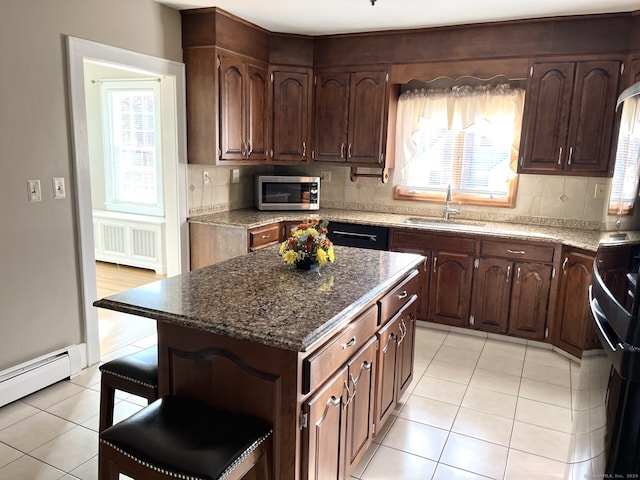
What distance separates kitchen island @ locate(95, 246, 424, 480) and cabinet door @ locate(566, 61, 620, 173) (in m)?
2.20

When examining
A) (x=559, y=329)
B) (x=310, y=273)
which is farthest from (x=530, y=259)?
(x=310, y=273)

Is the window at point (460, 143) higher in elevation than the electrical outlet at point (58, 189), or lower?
higher

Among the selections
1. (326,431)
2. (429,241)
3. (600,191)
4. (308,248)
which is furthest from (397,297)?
(600,191)

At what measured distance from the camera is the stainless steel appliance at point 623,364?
1.10 meters

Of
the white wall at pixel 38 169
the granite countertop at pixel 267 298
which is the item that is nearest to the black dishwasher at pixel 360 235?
the granite countertop at pixel 267 298

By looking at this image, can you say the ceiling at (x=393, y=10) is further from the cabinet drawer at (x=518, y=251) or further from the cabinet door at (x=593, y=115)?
the cabinet drawer at (x=518, y=251)

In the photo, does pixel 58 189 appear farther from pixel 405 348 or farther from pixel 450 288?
pixel 450 288

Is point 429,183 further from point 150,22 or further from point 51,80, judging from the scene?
point 51,80

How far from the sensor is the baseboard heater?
270cm

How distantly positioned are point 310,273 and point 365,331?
419 millimetres

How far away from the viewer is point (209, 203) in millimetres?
4297

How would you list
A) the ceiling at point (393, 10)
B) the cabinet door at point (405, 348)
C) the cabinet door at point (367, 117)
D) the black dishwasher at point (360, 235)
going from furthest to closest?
the cabinet door at point (367, 117)
the black dishwasher at point (360, 235)
the ceiling at point (393, 10)
the cabinet door at point (405, 348)

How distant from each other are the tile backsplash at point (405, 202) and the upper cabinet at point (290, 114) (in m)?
0.48

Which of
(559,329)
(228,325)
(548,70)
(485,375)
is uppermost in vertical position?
(548,70)
